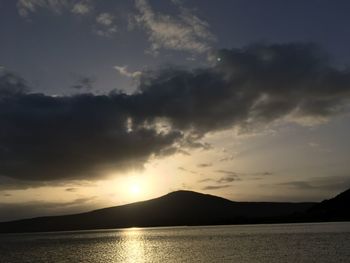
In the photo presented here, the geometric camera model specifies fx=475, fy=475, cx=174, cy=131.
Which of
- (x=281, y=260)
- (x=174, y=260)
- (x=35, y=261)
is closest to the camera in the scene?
(x=281, y=260)

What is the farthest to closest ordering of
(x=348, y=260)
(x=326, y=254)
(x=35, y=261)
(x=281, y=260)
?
(x=35, y=261) → (x=326, y=254) → (x=281, y=260) → (x=348, y=260)

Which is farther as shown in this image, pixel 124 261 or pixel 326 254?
pixel 124 261

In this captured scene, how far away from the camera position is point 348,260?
7581 centimetres

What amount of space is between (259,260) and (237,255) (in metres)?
11.3

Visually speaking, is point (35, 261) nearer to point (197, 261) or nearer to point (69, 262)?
point (69, 262)

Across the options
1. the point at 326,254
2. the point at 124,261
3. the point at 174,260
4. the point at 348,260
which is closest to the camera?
the point at 348,260

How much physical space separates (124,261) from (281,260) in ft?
113

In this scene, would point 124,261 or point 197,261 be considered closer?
point 197,261

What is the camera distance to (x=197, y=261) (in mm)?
88562

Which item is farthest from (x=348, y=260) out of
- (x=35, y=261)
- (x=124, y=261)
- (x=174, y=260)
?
(x=35, y=261)

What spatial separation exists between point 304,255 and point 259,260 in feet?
33.6

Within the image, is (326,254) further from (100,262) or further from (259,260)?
(100,262)

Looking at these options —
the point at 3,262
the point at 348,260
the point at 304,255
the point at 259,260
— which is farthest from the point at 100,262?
the point at 348,260

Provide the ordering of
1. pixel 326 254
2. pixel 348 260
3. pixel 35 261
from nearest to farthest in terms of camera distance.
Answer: pixel 348 260 < pixel 326 254 < pixel 35 261
